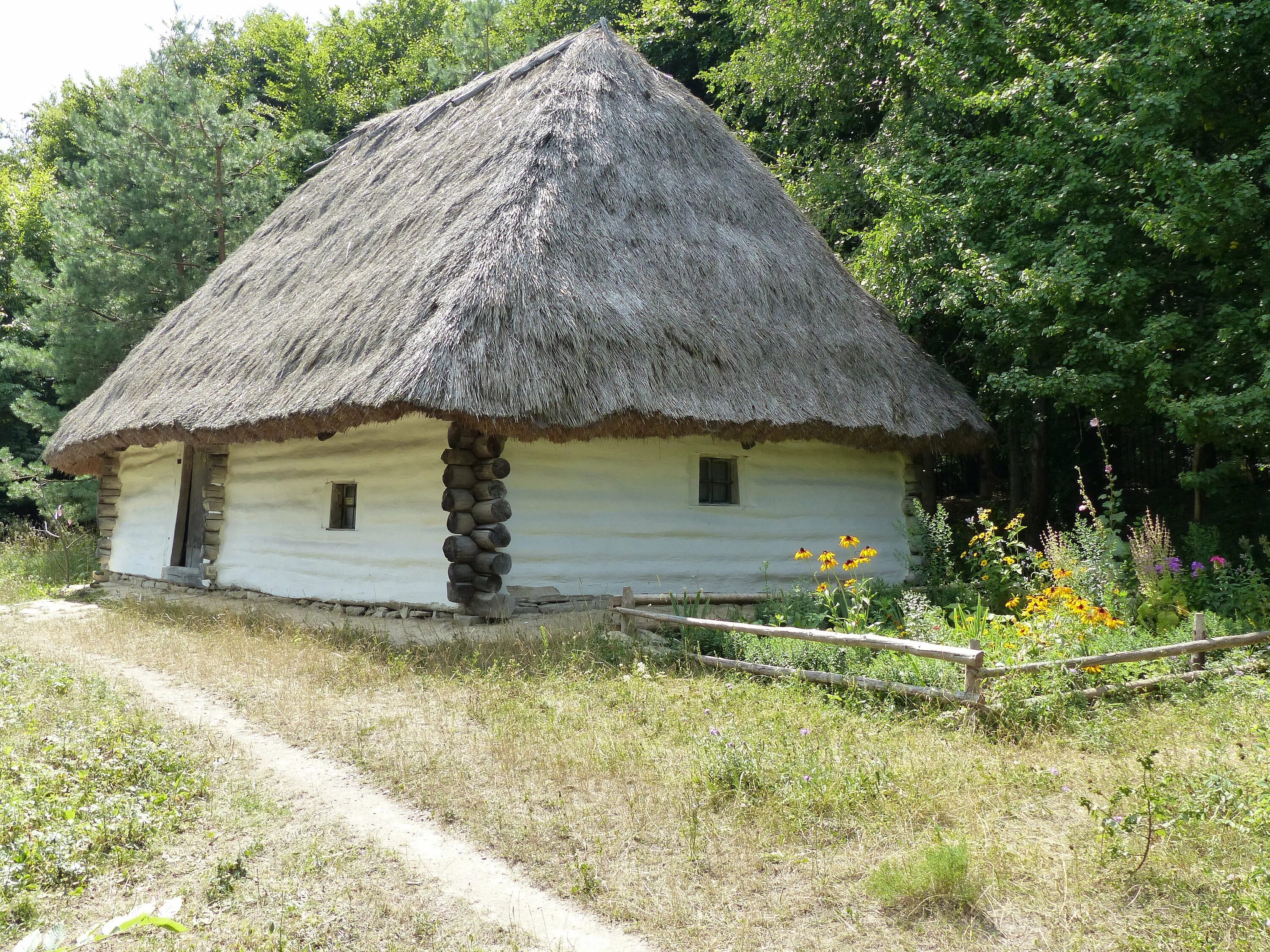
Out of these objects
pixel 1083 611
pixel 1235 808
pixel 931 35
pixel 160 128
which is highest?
pixel 160 128

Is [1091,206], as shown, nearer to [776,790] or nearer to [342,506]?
[776,790]

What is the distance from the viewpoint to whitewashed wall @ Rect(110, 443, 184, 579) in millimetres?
12141

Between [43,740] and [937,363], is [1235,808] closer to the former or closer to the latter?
[43,740]

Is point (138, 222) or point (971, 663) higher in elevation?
point (138, 222)

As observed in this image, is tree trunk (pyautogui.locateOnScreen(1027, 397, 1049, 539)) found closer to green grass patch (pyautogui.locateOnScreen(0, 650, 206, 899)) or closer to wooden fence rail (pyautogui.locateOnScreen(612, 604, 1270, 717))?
wooden fence rail (pyautogui.locateOnScreen(612, 604, 1270, 717))

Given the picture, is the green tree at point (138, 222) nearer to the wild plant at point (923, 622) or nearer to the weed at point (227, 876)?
the wild plant at point (923, 622)

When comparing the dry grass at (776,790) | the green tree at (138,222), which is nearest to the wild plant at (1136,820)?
the dry grass at (776,790)

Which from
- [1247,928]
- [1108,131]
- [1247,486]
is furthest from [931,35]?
[1247,928]

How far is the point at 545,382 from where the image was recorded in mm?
7312

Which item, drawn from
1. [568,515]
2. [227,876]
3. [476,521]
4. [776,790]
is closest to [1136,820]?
[776,790]

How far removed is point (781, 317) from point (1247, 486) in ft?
18.6

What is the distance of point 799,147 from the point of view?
48.4 feet

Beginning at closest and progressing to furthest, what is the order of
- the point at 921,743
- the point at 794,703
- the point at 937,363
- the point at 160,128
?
the point at 921,743 < the point at 794,703 < the point at 937,363 < the point at 160,128

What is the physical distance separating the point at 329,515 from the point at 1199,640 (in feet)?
25.3
